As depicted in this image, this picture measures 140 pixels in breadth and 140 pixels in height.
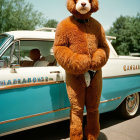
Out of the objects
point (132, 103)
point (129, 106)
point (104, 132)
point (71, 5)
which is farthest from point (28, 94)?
point (132, 103)

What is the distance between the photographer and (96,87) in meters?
2.43

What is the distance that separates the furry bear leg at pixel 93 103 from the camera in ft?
7.93

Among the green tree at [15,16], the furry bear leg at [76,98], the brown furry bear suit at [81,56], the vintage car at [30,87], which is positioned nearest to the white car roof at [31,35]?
the vintage car at [30,87]

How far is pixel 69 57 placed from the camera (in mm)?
2082

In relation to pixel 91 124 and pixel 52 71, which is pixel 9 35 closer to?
pixel 52 71

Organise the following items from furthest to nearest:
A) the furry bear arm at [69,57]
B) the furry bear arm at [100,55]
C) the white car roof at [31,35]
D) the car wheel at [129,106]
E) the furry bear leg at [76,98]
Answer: the car wheel at [129,106] → the white car roof at [31,35] → the furry bear leg at [76,98] → the furry bear arm at [100,55] → the furry bear arm at [69,57]

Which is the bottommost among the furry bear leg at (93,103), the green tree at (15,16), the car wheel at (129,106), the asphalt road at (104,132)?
the asphalt road at (104,132)

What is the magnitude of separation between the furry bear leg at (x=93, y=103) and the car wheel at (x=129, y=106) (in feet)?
4.59

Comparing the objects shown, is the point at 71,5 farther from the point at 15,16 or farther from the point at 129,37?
the point at 129,37

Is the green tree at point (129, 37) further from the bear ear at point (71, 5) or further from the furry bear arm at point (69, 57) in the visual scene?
the furry bear arm at point (69, 57)

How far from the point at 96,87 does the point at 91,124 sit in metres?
0.52

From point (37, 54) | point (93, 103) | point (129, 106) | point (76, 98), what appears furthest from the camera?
point (129, 106)

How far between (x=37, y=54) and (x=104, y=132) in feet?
5.85

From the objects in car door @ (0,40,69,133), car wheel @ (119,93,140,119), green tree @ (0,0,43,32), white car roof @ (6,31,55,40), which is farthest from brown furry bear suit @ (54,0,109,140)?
green tree @ (0,0,43,32)
